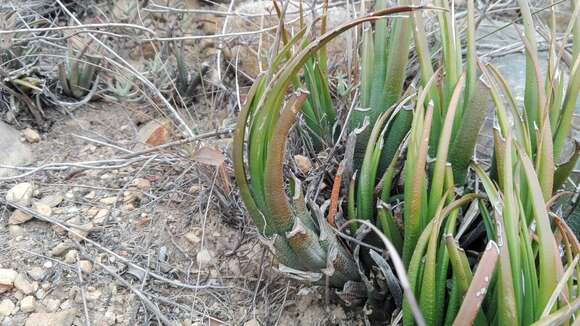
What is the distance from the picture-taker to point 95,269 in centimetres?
120

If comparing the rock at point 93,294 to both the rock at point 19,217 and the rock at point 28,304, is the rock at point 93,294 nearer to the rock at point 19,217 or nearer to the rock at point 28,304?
the rock at point 28,304

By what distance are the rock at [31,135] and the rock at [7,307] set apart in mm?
540

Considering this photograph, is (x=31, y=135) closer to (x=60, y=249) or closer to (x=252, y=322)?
(x=60, y=249)

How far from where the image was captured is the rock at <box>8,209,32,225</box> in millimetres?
1288

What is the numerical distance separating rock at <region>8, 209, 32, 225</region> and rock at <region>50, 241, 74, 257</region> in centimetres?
11

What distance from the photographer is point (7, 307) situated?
113 cm

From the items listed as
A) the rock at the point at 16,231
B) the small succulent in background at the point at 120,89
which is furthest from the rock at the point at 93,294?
the small succulent in background at the point at 120,89

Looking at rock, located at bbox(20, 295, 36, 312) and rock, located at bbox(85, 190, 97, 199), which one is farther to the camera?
rock, located at bbox(85, 190, 97, 199)

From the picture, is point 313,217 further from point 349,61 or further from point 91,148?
point 91,148

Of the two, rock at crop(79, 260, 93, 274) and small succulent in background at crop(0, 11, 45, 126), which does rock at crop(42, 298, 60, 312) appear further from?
small succulent in background at crop(0, 11, 45, 126)

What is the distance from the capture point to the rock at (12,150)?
145 cm

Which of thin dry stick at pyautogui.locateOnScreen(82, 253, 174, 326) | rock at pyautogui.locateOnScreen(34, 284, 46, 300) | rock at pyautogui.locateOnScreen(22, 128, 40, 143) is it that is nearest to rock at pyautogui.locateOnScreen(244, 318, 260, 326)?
thin dry stick at pyautogui.locateOnScreen(82, 253, 174, 326)

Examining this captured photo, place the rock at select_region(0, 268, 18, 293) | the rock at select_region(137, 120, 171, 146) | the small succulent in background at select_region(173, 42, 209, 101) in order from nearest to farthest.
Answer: the rock at select_region(0, 268, 18, 293)
the rock at select_region(137, 120, 171, 146)
the small succulent in background at select_region(173, 42, 209, 101)

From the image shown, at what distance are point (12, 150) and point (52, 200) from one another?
0.24 metres
